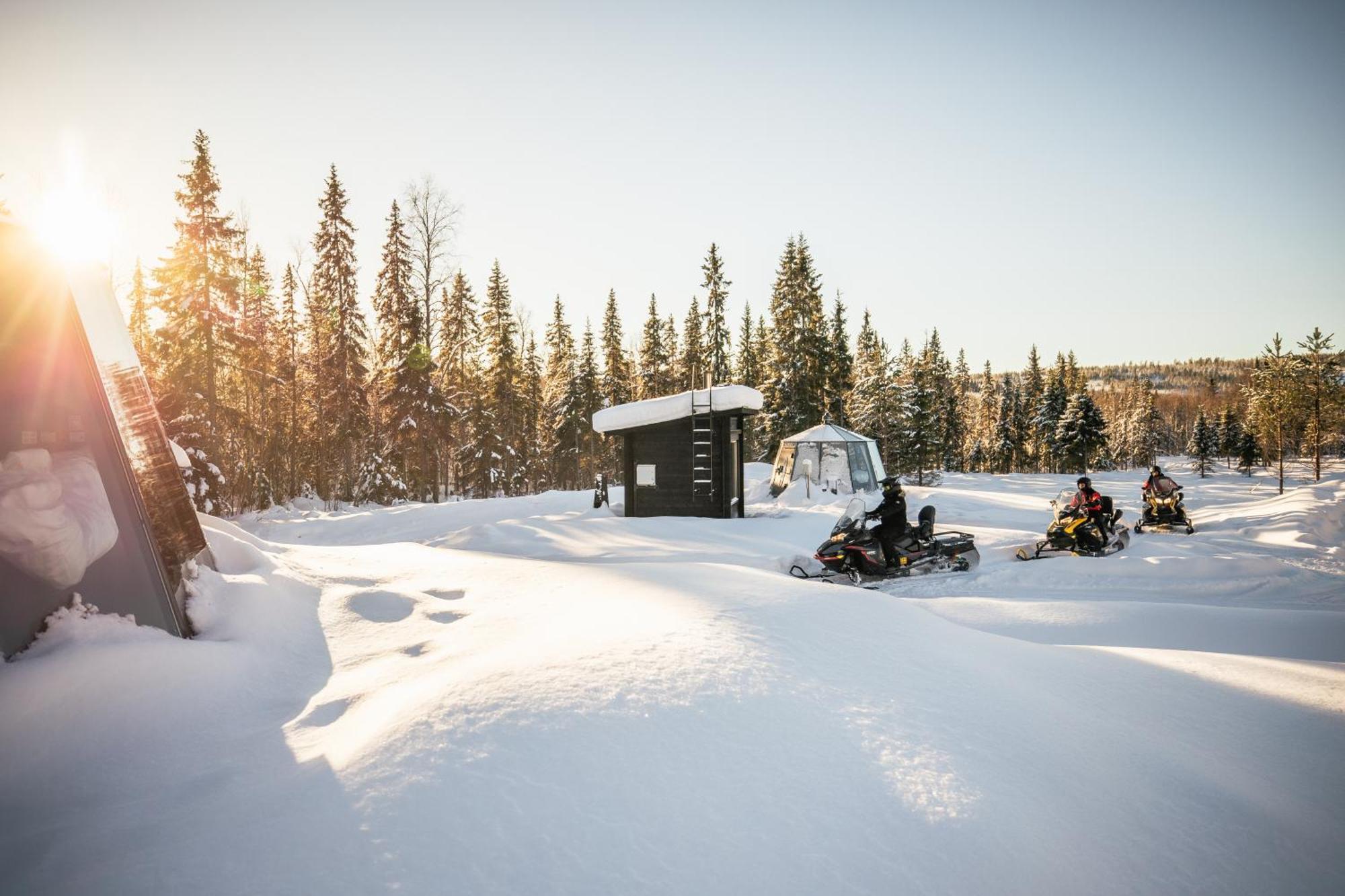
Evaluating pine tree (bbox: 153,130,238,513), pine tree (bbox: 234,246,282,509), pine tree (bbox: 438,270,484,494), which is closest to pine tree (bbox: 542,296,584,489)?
pine tree (bbox: 438,270,484,494)

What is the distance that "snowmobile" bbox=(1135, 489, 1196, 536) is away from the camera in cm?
1302

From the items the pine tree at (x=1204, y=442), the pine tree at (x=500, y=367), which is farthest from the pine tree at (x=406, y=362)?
the pine tree at (x=1204, y=442)

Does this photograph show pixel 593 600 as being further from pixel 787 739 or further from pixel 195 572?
pixel 195 572

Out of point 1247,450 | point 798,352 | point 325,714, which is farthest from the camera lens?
point 1247,450

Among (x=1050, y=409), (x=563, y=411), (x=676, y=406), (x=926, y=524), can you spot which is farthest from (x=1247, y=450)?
(x=926, y=524)

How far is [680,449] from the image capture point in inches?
611

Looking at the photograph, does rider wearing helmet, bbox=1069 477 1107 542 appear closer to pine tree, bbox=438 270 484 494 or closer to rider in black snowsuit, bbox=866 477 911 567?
rider in black snowsuit, bbox=866 477 911 567

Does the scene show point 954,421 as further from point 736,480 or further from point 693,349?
point 736,480

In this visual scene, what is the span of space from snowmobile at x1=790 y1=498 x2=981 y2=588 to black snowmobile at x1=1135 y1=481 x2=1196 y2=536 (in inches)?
254

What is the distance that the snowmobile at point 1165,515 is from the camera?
13.0m

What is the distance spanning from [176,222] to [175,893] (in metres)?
24.2

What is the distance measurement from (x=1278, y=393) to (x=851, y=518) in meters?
36.1

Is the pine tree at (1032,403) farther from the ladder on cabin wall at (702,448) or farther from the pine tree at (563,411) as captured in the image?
the ladder on cabin wall at (702,448)

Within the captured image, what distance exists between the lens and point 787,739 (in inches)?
98.3
